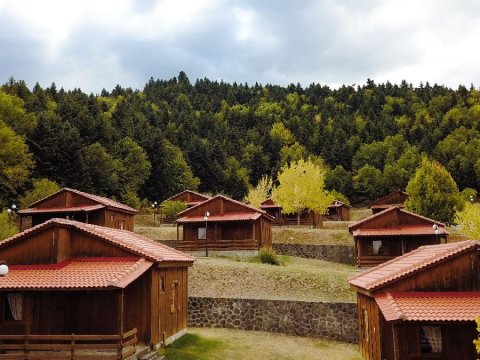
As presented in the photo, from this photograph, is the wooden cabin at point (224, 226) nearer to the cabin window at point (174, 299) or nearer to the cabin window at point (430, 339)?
the cabin window at point (174, 299)

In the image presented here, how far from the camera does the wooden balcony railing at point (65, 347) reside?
59.2ft

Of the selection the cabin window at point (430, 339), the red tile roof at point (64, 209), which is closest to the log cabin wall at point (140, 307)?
the cabin window at point (430, 339)

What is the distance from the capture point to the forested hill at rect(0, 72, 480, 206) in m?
68.8

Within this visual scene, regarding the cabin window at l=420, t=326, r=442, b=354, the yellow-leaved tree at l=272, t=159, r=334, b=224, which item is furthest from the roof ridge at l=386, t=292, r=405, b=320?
the yellow-leaved tree at l=272, t=159, r=334, b=224

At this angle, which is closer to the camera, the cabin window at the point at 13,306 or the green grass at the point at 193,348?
the cabin window at the point at 13,306

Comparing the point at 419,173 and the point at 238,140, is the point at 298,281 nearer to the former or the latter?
the point at 419,173

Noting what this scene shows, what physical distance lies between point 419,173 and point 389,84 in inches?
4987

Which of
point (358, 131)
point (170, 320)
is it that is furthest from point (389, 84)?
point (170, 320)

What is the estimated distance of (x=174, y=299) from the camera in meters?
23.9

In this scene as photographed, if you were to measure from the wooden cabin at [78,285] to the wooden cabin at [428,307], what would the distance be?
964 centimetres

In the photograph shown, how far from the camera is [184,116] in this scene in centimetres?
12862

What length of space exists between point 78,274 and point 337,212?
206 feet

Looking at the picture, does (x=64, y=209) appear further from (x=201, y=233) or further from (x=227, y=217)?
(x=227, y=217)

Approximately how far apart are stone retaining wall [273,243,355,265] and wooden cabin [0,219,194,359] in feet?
90.0
